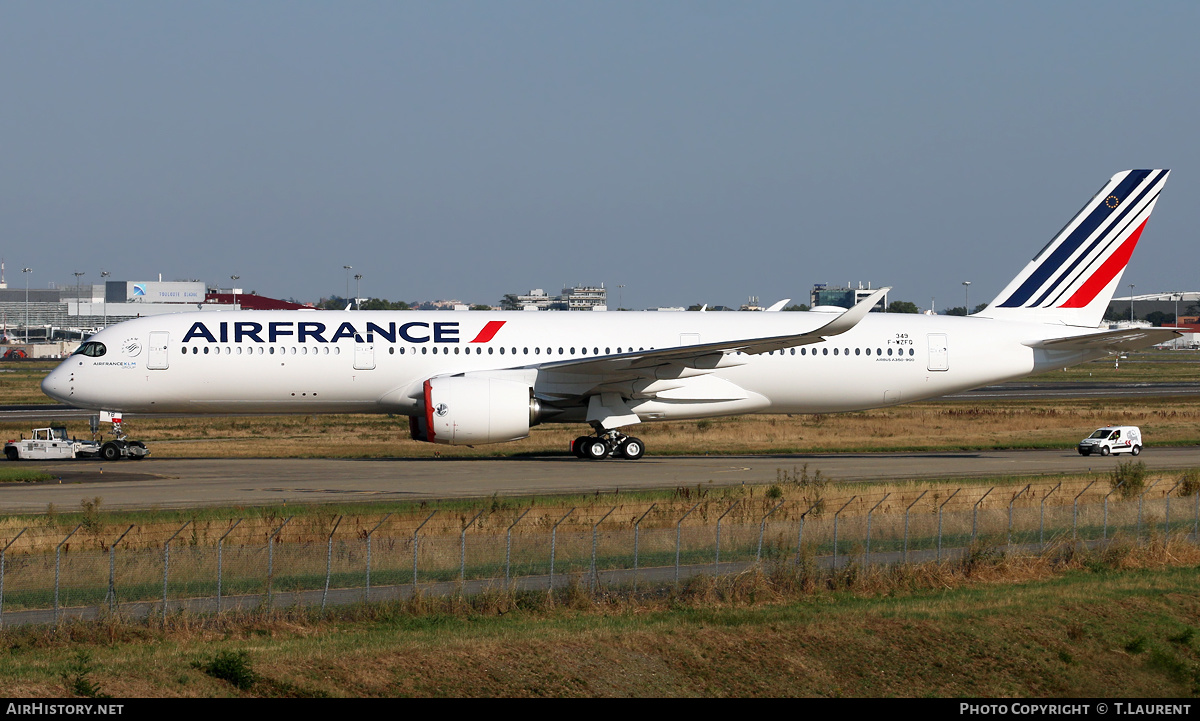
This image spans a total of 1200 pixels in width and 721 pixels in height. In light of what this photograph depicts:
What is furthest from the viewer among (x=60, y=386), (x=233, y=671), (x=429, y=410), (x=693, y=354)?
(x=60, y=386)

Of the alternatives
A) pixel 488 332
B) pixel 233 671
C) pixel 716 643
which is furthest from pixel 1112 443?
pixel 233 671

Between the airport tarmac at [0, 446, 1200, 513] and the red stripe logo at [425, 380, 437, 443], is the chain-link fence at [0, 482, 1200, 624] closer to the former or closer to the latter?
the airport tarmac at [0, 446, 1200, 513]

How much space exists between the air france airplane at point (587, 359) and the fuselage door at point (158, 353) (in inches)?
1.8

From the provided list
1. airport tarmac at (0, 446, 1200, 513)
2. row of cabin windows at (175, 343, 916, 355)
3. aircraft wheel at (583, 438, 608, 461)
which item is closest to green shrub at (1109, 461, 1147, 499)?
airport tarmac at (0, 446, 1200, 513)

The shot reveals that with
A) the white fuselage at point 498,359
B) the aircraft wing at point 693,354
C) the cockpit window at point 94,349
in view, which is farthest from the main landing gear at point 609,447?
the cockpit window at point 94,349

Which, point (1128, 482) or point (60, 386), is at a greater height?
point (60, 386)

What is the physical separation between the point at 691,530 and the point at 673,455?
61.7 ft

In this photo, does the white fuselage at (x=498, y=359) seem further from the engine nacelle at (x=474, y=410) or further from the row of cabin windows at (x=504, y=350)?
the engine nacelle at (x=474, y=410)

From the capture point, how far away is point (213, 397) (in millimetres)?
39406

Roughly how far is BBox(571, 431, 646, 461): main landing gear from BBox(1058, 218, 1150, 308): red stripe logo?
55.3 feet

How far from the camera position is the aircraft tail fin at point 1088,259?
144 feet

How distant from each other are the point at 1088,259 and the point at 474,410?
76.4 feet

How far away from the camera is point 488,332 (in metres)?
40.7

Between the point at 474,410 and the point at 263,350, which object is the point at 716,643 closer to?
the point at 474,410
